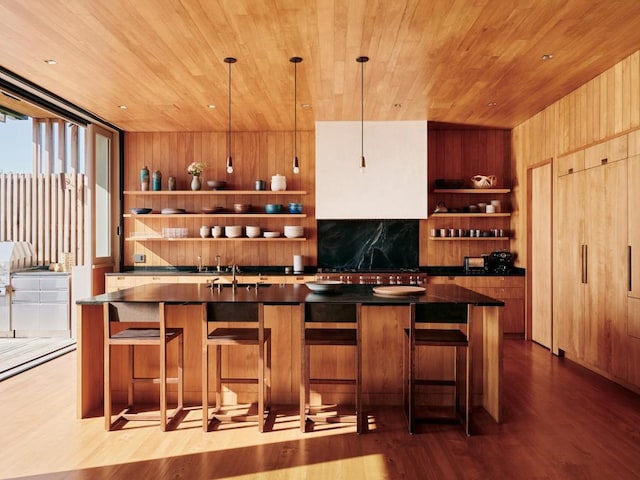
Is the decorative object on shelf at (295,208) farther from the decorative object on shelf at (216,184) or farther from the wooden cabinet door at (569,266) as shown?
the wooden cabinet door at (569,266)

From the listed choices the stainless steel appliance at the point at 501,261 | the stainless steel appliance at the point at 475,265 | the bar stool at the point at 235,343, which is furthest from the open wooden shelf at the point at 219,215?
the bar stool at the point at 235,343

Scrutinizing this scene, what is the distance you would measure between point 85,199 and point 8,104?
148 centimetres

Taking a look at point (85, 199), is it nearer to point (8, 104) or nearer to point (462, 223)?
point (8, 104)

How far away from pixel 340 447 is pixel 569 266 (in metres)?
3.38

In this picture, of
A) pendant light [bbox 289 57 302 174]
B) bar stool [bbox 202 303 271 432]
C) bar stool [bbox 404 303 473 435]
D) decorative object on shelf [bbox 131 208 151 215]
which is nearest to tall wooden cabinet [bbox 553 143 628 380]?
bar stool [bbox 404 303 473 435]

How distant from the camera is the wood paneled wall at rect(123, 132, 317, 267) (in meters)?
6.74

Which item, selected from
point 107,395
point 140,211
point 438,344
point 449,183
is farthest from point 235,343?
point 449,183

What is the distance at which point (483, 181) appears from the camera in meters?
6.42

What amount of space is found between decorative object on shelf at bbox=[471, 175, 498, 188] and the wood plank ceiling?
1.05 meters

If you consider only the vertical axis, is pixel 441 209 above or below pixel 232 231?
above

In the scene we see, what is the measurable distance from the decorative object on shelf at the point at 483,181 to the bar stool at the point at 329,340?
12.6 feet

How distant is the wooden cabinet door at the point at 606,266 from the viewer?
414 centimetres

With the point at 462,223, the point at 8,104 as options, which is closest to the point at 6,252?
the point at 8,104

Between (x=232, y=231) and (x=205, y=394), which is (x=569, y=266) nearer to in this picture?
(x=205, y=394)
